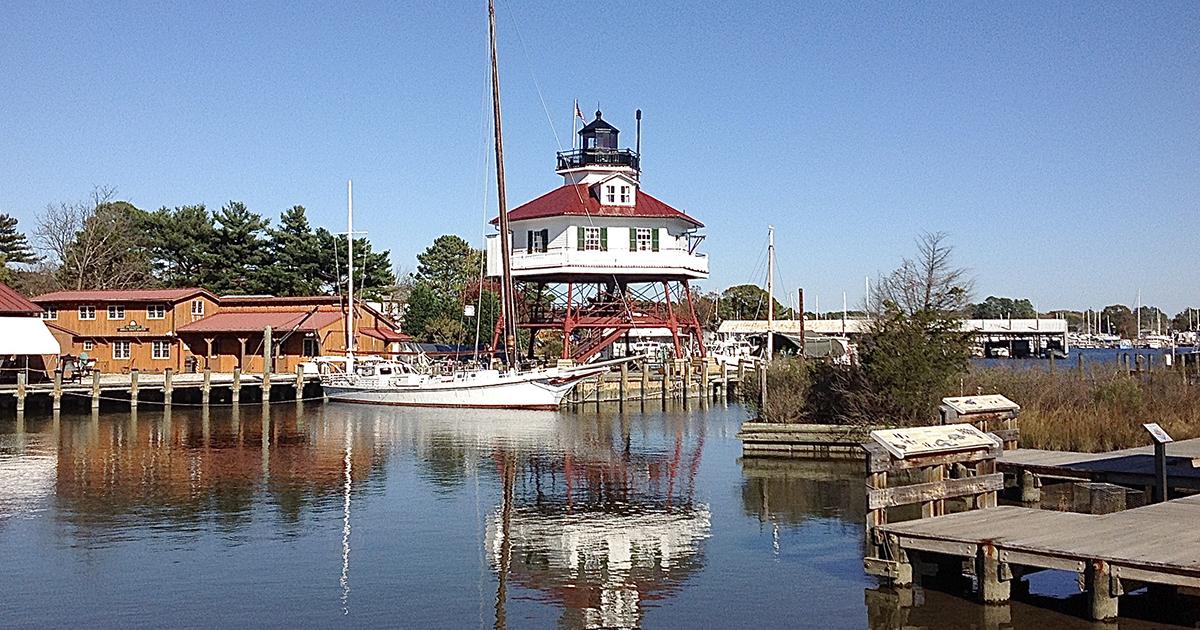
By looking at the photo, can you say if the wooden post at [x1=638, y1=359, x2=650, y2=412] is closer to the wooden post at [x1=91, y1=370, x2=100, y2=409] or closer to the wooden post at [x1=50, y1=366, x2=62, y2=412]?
the wooden post at [x1=91, y1=370, x2=100, y2=409]

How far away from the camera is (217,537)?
18.6 metres

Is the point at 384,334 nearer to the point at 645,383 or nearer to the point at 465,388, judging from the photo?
the point at 465,388

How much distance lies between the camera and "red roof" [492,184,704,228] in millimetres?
55500

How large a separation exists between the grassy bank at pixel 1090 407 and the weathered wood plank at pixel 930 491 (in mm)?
8908

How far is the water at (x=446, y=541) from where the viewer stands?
13.7 meters

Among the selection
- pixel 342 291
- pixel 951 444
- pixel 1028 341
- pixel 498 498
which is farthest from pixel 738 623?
pixel 1028 341

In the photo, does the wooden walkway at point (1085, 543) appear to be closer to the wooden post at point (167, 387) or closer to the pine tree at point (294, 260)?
the wooden post at point (167, 387)

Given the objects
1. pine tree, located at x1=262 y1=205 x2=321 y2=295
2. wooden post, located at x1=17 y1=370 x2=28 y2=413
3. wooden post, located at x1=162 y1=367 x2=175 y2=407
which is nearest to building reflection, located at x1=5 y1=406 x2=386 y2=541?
wooden post, located at x1=17 y1=370 x2=28 y2=413

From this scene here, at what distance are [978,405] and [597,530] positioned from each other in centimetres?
702

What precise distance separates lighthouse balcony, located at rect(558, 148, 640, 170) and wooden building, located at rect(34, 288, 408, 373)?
47.1 ft

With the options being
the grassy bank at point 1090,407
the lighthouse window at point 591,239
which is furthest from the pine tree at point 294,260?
the grassy bank at point 1090,407

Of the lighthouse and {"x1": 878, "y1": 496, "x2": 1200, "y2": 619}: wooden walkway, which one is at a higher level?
the lighthouse

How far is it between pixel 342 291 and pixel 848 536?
61.3m

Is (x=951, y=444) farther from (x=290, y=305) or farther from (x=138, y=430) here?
(x=290, y=305)
